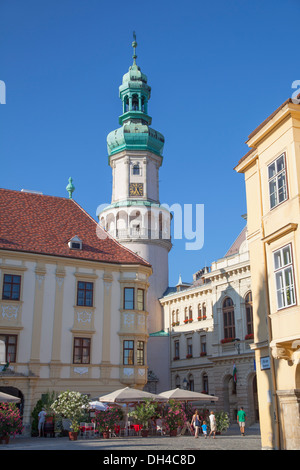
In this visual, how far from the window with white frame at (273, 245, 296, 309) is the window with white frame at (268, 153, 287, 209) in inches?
65.4

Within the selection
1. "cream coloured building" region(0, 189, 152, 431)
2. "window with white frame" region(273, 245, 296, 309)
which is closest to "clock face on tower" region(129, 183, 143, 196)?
"cream coloured building" region(0, 189, 152, 431)

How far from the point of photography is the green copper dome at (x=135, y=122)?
2235 inches

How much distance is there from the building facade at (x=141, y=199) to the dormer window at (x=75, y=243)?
2040cm

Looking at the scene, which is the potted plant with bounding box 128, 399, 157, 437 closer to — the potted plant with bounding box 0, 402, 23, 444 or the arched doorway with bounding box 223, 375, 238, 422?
the potted plant with bounding box 0, 402, 23, 444

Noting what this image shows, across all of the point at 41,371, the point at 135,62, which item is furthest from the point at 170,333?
the point at 135,62

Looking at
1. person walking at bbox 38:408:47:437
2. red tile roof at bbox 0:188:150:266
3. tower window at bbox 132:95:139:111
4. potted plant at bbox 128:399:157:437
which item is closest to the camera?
→ potted plant at bbox 128:399:157:437

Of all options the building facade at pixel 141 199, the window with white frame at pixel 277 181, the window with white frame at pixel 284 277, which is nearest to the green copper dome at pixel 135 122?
the building facade at pixel 141 199

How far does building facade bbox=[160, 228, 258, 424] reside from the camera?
40875 millimetres

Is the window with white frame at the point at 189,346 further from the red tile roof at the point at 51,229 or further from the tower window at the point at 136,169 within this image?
the tower window at the point at 136,169

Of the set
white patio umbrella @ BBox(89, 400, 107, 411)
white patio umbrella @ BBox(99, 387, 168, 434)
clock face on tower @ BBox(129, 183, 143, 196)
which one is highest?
clock face on tower @ BBox(129, 183, 143, 196)

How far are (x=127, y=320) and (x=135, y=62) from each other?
40500 mm

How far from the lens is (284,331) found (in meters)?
15.2

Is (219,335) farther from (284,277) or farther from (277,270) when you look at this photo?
(284,277)

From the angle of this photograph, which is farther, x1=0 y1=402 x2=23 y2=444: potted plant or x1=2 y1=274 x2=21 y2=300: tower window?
x1=2 y1=274 x2=21 y2=300: tower window
